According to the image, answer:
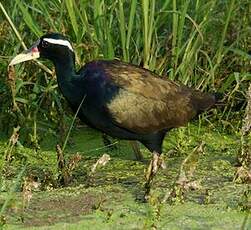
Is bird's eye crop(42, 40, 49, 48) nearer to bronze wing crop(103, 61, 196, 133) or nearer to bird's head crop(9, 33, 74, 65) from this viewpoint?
bird's head crop(9, 33, 74, 65)

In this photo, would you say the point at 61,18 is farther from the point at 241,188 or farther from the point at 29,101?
the point at 241,188

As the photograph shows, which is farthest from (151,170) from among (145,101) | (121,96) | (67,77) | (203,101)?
(203,101)

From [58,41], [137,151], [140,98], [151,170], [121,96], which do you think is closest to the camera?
[151,170]

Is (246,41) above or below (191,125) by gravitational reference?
above

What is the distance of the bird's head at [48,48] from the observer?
534 cm

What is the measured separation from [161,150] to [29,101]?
0.92m

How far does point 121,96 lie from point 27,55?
25.2 inches

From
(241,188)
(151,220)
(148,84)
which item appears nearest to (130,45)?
(148,84)

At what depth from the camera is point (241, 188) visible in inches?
184

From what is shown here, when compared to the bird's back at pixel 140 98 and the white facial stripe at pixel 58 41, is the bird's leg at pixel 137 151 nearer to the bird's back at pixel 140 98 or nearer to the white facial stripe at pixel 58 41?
the bird's back at pixel 140 98

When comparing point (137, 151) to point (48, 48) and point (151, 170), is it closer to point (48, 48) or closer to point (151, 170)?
point (48, 48)

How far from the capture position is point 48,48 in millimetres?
5383

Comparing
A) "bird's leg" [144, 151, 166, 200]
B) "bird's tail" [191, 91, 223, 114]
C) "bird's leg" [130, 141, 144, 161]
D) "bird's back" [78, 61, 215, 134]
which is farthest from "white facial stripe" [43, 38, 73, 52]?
"bird's leg" [144, 151, 166, 200]

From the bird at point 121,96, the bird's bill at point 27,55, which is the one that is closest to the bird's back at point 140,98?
the bird at point 121,96
